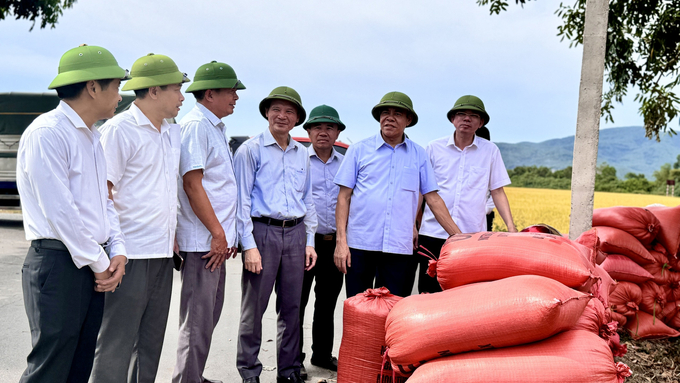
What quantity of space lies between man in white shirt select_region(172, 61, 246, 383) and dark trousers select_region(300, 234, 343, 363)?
97 centimetres

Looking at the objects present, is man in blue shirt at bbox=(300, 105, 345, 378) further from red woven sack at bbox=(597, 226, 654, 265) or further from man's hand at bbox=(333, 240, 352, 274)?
red woven sack at bbox=(597, 226, 654, 265)

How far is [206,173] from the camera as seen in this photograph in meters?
2.91

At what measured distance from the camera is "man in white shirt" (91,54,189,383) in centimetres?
238

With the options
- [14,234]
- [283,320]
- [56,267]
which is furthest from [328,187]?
[14,234]

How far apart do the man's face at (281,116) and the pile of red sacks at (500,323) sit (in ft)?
4.21

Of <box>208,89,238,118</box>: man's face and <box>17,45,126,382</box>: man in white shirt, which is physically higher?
<box>208,89,238,118</box>: man's face

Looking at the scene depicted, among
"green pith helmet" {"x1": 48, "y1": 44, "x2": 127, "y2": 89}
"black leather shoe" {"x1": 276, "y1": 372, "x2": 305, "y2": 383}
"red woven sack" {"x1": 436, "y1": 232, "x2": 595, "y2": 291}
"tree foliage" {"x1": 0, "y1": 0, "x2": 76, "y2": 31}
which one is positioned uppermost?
"tree foliage" {"x1": 0, "y1": 0, "x2": 76, "y2": 31}

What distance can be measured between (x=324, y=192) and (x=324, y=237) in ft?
1.20

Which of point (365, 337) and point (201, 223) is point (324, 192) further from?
point (365, 337)

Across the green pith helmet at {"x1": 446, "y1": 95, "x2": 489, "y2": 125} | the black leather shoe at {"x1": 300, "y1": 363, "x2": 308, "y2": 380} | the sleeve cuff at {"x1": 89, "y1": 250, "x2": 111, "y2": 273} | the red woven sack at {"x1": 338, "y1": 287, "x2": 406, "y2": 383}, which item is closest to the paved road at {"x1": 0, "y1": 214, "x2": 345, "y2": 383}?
the black leather shoe at {"x1": 300, "y1": 363, "x2": 308, "y2": 380}

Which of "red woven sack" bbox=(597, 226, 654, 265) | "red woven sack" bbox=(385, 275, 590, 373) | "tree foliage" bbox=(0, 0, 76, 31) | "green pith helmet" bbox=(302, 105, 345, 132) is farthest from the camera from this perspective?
"tree foliage" bbox=(0, 0, 76, 31)

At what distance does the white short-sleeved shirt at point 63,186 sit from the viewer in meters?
1.93

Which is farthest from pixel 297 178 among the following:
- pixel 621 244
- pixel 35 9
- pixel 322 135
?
pixel 35 9

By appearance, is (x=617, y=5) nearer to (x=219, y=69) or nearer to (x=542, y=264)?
(x=542, y=264)
